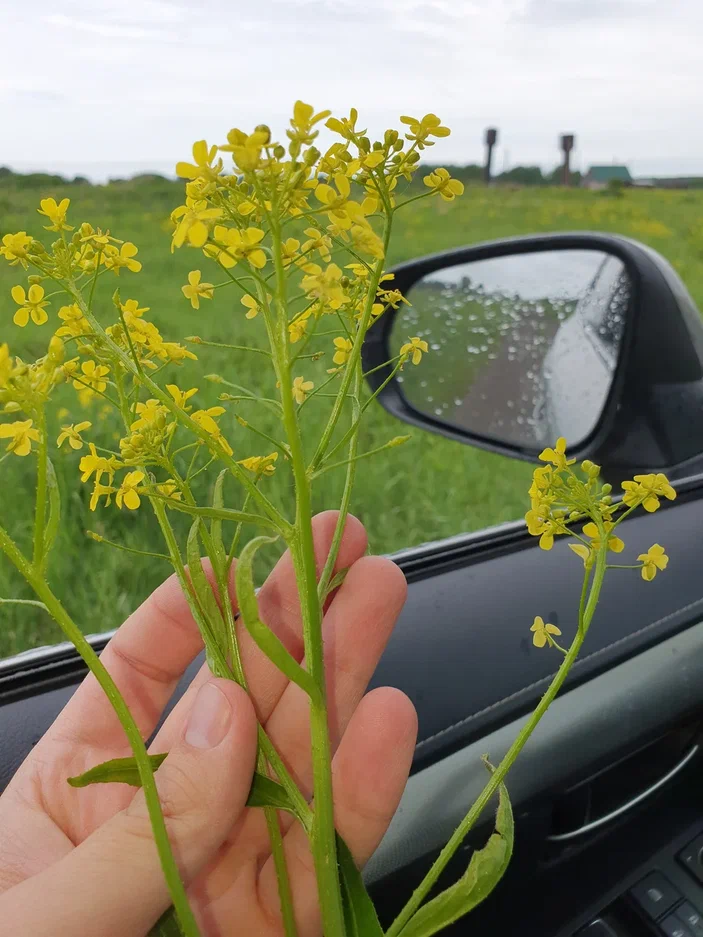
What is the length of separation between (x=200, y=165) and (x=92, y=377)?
259 millimetres

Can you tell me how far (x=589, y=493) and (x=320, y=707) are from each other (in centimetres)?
32

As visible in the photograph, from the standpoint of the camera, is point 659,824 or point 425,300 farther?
point 425,300

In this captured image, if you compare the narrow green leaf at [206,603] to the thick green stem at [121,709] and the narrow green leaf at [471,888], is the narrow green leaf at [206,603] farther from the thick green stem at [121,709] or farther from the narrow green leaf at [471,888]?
the narrow green leaf at [471,888]

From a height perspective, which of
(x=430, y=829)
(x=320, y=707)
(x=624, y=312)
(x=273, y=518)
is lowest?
(x=430, y=829)

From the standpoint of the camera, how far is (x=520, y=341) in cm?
300

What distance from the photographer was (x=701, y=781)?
5.72ft

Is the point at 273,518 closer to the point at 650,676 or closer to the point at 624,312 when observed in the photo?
the point at 650,676

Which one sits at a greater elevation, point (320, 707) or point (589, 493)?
point (589, 493)

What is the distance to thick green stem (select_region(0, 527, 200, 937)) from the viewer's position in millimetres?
584

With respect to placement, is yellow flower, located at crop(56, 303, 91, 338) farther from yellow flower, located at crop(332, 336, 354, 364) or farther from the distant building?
the distant building

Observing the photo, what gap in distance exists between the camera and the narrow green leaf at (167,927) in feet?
2.65

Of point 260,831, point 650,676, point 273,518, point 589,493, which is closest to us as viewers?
point 273,518

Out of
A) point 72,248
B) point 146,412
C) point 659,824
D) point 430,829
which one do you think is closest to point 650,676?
point 659,824

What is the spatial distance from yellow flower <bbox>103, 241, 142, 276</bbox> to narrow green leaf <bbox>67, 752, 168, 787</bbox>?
1.42 feet
